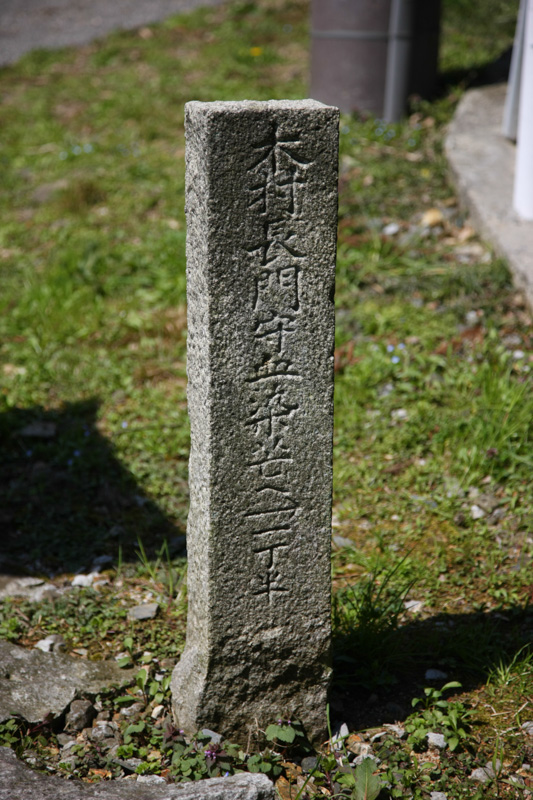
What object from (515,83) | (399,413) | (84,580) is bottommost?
(84,580)

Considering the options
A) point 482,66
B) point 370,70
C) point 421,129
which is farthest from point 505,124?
point 482,66

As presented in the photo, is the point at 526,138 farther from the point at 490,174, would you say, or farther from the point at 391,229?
the point at 391,229

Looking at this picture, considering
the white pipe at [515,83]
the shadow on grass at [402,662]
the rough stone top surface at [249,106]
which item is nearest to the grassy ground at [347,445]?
the shadow on grass at [402,662]

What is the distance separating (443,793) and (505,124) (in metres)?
4.74

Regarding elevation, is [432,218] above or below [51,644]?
above

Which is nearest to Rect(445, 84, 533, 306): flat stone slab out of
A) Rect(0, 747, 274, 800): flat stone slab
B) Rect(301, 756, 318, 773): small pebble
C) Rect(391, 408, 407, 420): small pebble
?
Rect(391, 408, 407, 420): small pebble

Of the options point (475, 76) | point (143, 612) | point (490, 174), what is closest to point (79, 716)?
point (143, 612)

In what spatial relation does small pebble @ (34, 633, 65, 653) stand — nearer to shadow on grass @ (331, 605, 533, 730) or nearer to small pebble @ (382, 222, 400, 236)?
shadow on grass @ (331, 605, 533, 730)

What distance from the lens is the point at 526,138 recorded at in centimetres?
433

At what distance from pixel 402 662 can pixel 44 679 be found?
45.6 inches

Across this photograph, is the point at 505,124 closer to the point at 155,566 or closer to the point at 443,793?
the point at 155,566

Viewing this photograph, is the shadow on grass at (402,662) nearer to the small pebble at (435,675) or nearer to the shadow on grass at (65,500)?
the small pebble at (435,675)

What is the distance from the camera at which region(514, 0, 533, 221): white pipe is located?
4191mm

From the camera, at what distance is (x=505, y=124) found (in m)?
5.42
